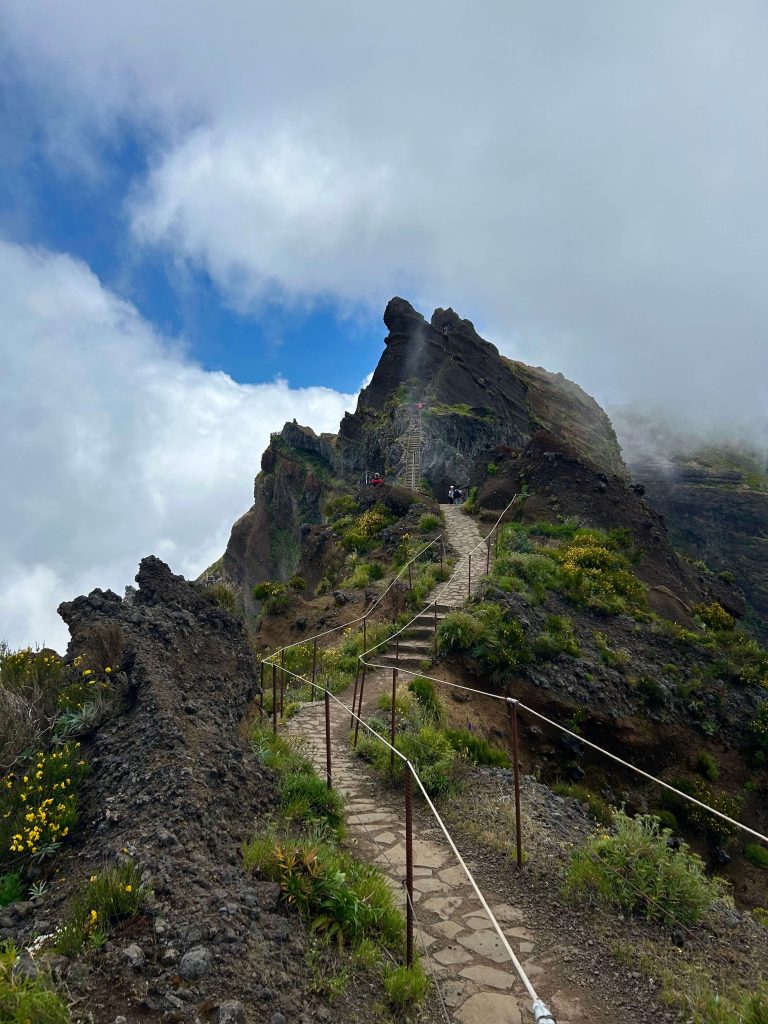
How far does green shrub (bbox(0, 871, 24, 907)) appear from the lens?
4059 millimetres

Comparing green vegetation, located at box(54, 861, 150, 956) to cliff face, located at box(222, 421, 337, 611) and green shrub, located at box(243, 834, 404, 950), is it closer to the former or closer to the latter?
green shrub, located at box(243, 834, 404, 950)

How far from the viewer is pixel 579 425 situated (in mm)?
69750

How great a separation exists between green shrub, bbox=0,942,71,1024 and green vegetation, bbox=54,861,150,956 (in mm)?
438

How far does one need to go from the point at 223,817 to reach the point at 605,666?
1051 centimetres

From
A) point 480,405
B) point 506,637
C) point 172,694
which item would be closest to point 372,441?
point 480,405

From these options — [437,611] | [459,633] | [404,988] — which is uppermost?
[437,611]

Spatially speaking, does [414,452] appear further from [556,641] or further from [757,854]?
[757,854]

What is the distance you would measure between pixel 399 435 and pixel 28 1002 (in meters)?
45.4

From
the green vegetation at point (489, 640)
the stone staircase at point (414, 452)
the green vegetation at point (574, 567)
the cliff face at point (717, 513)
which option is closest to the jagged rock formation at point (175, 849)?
the green vegetation at point (489, 640)

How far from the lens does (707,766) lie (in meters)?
12.2

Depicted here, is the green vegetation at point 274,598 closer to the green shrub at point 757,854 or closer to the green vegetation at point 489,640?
the green vegetation at point 489,640

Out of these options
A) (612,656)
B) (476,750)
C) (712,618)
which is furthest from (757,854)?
(712,618)

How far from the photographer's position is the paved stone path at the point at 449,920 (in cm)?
415

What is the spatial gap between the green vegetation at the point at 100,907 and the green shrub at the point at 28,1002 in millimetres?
438
